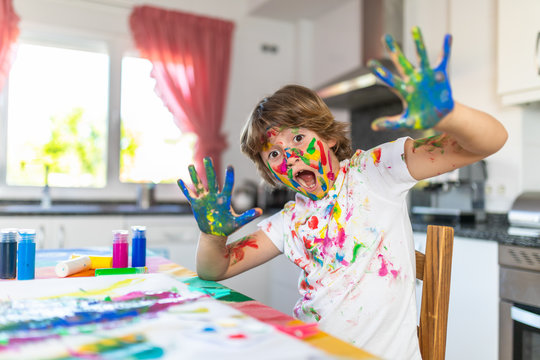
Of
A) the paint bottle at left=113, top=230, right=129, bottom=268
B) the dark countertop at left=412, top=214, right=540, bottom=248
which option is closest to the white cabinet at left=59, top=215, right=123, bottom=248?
the paint bottle at left=113, top=230, right=129, bottom=268

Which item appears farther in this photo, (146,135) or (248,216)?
(146,135)

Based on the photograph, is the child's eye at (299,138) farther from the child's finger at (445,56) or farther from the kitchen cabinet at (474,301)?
the kitchen cabinet at (474,301)

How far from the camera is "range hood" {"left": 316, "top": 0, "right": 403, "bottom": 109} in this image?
2.66 metres

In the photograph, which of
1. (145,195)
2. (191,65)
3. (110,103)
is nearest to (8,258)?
(145,195)

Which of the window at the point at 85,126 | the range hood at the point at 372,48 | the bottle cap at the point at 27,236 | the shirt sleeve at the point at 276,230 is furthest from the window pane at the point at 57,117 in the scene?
the shirt sleeve at the point at 276,230

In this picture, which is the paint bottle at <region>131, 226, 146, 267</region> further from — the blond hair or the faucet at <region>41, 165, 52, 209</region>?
the faucet at <region>41, 165, 52, 209</region>

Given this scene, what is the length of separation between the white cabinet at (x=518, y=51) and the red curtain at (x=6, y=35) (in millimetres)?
2741

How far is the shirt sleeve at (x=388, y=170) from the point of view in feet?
3.14

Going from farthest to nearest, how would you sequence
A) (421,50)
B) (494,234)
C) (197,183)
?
(494,234), (197,183), (421,50)

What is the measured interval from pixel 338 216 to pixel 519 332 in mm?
994

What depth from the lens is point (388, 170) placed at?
3.23 ft

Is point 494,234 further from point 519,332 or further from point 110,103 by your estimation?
point 110,103

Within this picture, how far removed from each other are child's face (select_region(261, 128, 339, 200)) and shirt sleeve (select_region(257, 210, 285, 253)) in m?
0.12

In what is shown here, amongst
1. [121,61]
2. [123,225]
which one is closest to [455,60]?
[123,225]
